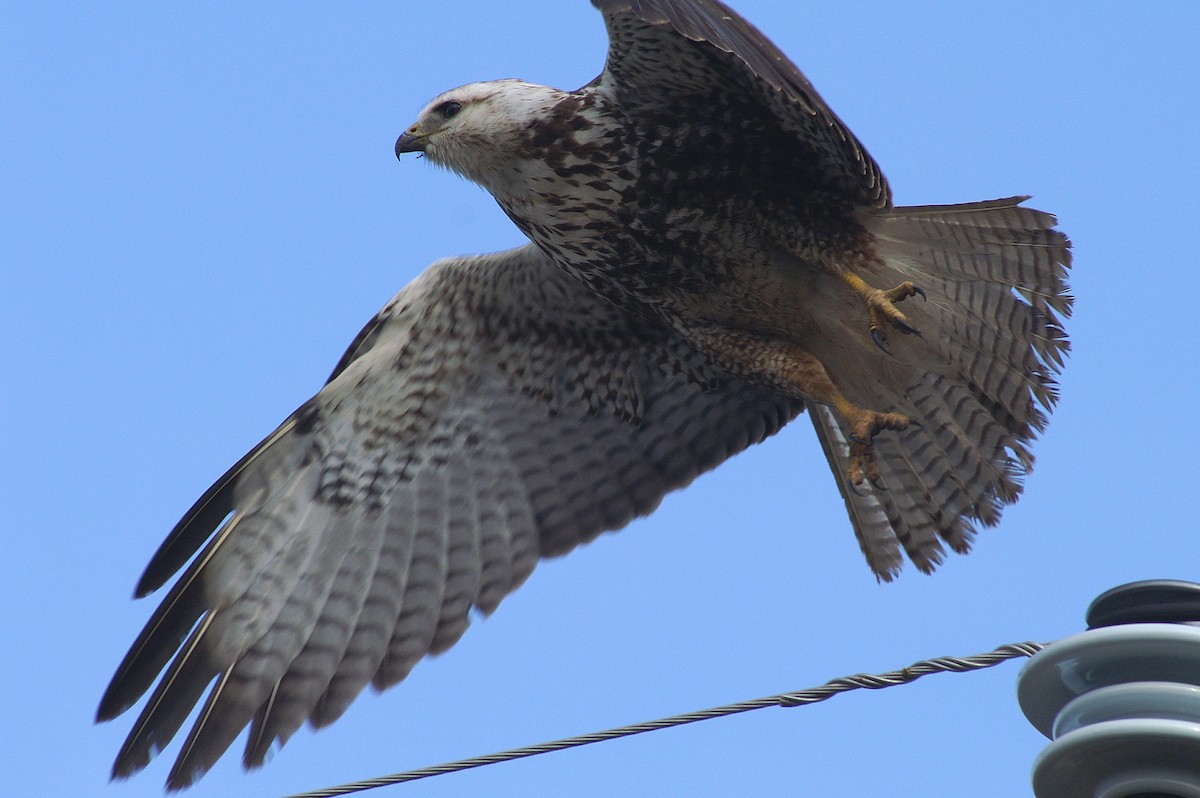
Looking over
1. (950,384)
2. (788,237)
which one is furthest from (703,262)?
(950,384)

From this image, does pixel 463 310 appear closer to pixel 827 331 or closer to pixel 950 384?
pixel 827 331

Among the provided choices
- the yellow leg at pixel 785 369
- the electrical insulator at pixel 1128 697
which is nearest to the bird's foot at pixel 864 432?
the yellow leg at pixel 785 369

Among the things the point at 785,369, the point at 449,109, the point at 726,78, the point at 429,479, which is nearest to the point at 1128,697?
the point at 726,78

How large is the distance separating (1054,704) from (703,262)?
3.10 m

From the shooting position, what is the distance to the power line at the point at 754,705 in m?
3.38

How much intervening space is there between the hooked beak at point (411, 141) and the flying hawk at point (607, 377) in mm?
16

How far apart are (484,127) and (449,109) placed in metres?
0.31

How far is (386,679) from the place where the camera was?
640cm

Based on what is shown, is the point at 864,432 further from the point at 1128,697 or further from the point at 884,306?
the point at 1128,697

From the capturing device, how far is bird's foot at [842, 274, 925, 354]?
18.3 ft

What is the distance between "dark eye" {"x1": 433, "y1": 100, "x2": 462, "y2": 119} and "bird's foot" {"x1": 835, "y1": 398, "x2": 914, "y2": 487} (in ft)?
5.95

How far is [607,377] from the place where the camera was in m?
6.77

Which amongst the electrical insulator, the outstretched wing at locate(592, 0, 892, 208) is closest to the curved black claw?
the outstretched wing at locate(592, 0, 892, 208)

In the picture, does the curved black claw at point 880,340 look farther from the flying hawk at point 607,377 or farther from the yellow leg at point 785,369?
the yellow leg at point 785,369
